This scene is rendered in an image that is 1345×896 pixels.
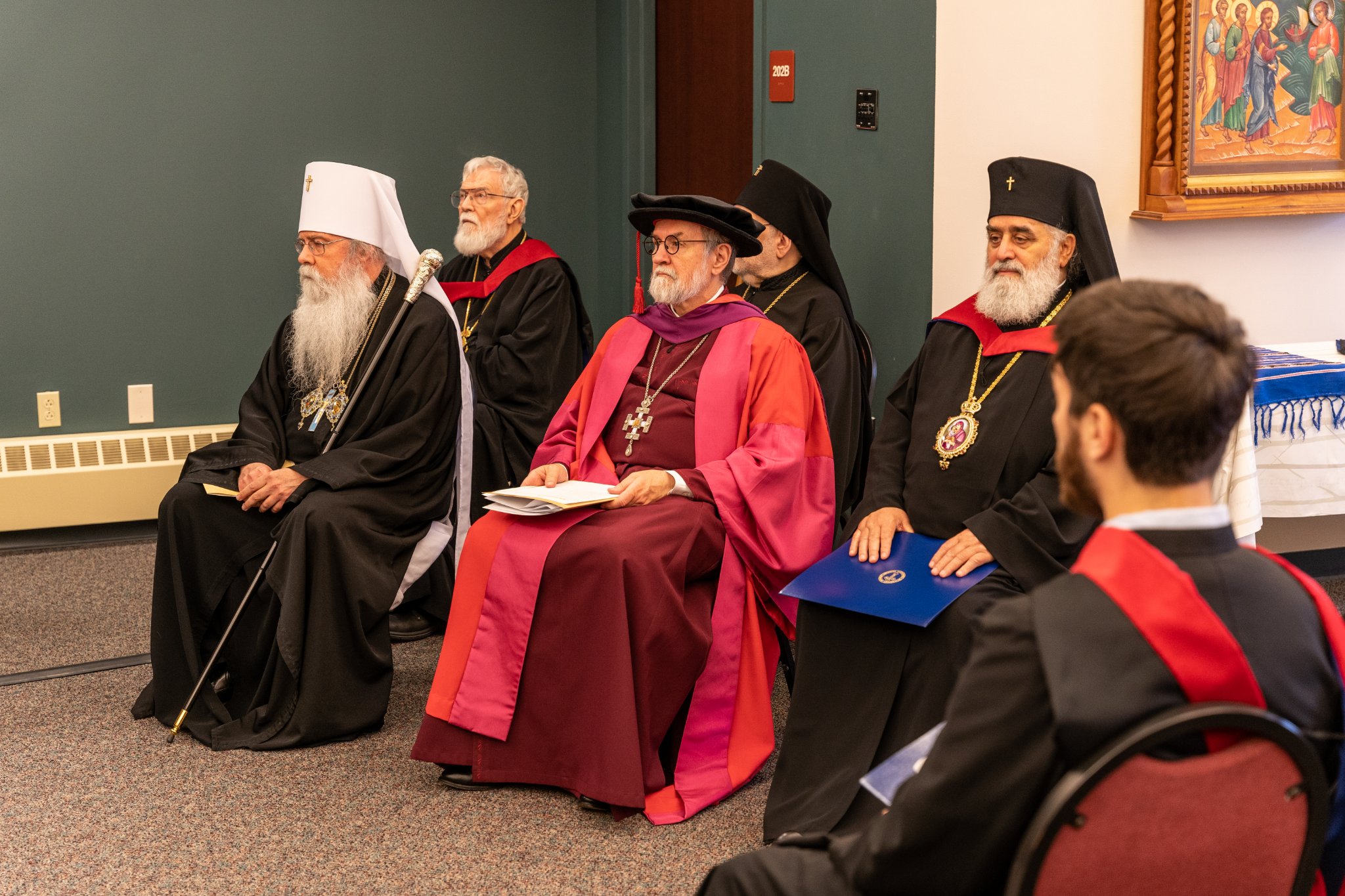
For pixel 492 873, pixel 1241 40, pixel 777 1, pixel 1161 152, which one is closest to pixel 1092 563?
pixel 492 873

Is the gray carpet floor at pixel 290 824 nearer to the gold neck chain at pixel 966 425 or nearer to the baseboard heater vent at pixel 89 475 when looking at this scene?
the gold neck chain at pixel 966 425

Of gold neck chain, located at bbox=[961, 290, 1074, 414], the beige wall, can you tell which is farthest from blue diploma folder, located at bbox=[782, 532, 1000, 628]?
the beige wall

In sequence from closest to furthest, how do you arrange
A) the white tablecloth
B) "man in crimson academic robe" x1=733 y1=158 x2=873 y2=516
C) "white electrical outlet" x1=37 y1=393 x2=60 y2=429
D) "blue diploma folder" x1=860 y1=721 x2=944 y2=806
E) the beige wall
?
"blue diploma folder" x1=860 y1=721 x2=944 y2=806 < the white tablecloth < the beige wall < "man in crimson academic robe" x1=733 y1=158 x2=873 y2=516 < "white electrical outlet" x1=37 y1=393 x2=60 y2=429

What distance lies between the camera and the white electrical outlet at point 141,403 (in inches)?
229

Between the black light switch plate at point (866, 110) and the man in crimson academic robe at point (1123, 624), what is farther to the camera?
the black light switch plate at point (866, 110)

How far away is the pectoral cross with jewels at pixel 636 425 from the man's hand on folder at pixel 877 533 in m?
0.68

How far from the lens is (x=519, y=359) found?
16.3 feet

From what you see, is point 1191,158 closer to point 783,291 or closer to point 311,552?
point 783,291

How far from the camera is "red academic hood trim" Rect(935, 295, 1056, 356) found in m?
3.15

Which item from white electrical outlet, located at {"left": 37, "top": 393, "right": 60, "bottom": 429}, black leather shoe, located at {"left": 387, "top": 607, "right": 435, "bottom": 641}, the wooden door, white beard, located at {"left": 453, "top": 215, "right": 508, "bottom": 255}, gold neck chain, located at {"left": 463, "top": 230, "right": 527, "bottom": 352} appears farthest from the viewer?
white electrical outlet, located at {"left": 37, "top": 393, "right": 60, "bottom": 429}

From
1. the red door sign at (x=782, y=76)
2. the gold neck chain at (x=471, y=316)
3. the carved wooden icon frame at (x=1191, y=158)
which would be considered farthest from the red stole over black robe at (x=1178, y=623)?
the gold neck chain at (x=471, y=316)

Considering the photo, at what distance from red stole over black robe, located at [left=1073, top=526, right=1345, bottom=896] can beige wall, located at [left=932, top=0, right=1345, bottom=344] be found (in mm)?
2725

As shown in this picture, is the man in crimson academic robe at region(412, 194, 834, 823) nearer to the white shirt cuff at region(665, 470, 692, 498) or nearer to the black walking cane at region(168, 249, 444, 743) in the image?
the white shirt cuff at region(665, 470, 692, 498)

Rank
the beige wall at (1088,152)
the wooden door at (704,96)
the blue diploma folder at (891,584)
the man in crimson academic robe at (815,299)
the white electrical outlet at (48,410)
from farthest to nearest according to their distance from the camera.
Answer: the white electrical outlet at (48,410), the wooden door at (704,96), the man in crimson academic robe at (815,299), the beige wall at (1088,152), the blue diploma folder at (891,584)
